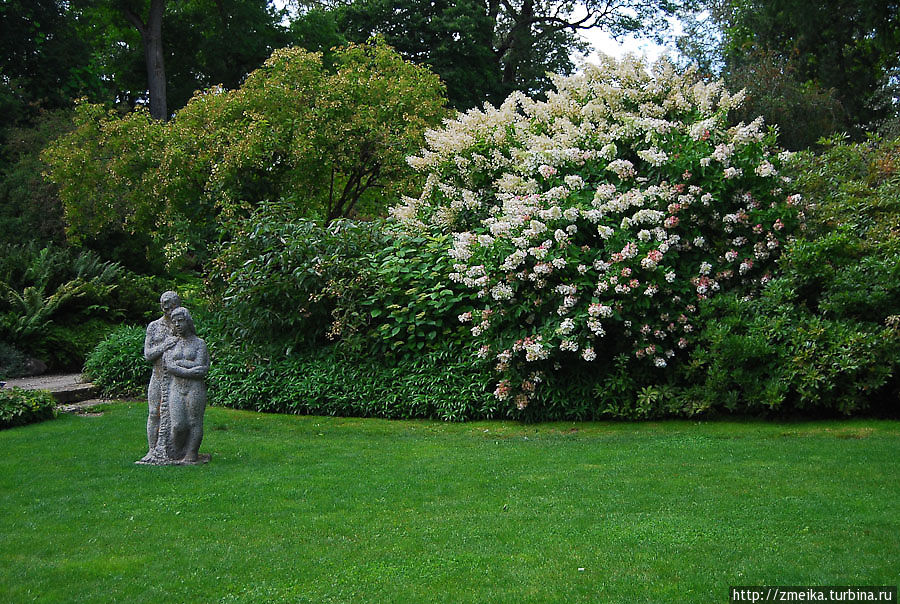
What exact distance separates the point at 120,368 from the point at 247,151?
4.43 m

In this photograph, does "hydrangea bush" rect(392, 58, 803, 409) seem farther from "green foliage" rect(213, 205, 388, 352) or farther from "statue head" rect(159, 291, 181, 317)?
"statue head" rect(159, 291, 181, 317)

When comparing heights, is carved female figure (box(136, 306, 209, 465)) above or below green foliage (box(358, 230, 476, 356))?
below

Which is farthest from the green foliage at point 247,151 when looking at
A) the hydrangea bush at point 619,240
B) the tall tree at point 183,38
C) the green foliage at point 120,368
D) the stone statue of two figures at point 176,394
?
the tall tree at point 183,38

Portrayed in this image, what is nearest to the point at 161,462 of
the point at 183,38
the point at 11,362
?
the point at 11,362

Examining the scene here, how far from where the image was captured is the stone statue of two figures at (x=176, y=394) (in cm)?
694

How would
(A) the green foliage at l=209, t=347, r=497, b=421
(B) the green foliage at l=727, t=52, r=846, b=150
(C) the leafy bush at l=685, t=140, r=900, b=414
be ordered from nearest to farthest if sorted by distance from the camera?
1. (C) the leafy bush at l=685, t=140, r=900, b=414
2. (A) the green foliage at l=209, t=347, r=497, b=421
3. (B) the green foliage at l=727, t=52, r=846, b=150

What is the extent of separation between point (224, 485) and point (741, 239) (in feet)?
21.3

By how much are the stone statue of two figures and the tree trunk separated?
16781 mm

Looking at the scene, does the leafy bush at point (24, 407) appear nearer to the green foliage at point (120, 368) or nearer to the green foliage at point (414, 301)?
the green foliage at point (120, 368)

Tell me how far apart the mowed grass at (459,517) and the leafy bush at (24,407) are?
3.57 ft

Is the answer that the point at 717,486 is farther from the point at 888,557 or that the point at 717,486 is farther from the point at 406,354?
the point at 406,354

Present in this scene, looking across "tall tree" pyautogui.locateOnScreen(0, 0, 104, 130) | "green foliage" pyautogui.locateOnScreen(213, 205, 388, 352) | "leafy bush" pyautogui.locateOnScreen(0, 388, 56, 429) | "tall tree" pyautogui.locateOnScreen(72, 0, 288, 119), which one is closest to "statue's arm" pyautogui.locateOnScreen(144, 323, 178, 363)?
"leafy bush" pyautogui.locateOnScreen(0, 388, 56, 429)

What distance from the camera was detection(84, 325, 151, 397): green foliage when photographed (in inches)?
462

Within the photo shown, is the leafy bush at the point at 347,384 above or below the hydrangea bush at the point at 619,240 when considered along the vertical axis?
below
